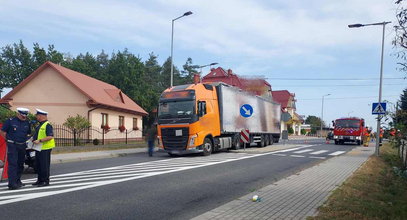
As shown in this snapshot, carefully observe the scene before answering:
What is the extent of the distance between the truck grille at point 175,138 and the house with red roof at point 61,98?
10595mm

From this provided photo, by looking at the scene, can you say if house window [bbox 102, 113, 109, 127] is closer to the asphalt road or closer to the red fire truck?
the asphalt road

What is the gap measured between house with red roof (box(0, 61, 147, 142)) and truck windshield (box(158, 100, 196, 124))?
10333 millimetres

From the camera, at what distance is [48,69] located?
2877 cm

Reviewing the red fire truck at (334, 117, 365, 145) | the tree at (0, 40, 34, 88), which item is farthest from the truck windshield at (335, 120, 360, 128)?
the tree at (0, 40, 34, 88)

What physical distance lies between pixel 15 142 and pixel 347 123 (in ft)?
104

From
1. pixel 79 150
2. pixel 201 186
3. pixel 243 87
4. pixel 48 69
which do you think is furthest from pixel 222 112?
pixel 48 69

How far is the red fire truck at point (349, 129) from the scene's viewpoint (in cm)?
→ 3372

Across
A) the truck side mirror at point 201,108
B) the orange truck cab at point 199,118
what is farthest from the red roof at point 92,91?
the truck side mirror at point 201,108

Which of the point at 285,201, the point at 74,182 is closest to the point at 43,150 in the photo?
the point at 74,182

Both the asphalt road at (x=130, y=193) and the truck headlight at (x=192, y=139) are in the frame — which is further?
the truck headlight at (x=192, y=139)

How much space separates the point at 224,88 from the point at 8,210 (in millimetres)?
14496

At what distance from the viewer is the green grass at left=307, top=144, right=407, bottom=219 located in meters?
5.62

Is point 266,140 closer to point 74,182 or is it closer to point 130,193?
point 74,182

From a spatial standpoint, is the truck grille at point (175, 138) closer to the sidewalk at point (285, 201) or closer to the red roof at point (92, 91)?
the sidewalk at point (285, 201)
